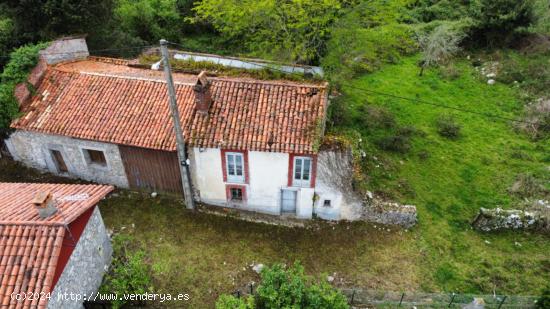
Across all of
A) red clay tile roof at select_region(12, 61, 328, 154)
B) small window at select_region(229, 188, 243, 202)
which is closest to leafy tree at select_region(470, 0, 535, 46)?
red clay tile roof at select_region(12, 61, 328, 154)

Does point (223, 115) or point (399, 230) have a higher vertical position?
point (223, 115)

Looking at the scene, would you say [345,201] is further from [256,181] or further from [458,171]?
[458,171]

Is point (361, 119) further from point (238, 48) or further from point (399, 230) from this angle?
point (238, 48)

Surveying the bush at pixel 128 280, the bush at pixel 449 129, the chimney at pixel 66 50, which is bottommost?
the bush at pixel 449 129

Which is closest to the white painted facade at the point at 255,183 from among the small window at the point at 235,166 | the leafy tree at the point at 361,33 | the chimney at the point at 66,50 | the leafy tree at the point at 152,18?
the small window at the point at 235,166

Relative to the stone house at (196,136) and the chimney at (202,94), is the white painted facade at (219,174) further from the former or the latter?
the chimney at (202,94)

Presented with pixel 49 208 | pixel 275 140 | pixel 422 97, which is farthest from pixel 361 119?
pixel 49 208

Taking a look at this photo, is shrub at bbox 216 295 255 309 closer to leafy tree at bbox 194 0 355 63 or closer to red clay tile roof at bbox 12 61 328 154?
red clay tile roof at bbox 12 61 328 154

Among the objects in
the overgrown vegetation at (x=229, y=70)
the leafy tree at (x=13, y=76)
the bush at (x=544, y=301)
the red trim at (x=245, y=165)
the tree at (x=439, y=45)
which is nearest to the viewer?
the bush at (x=544, y=301)
